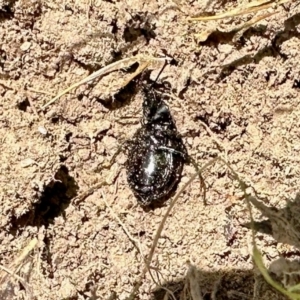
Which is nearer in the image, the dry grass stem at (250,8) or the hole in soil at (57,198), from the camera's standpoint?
the dry grass stem at (250,8)

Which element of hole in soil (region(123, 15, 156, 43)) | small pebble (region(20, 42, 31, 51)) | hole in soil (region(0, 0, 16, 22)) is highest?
hole in soil (region(0, 0, 16, 22))

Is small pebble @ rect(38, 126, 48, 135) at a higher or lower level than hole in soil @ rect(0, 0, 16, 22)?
lower

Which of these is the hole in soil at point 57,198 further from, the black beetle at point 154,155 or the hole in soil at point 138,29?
the hole in soil at point 138,29

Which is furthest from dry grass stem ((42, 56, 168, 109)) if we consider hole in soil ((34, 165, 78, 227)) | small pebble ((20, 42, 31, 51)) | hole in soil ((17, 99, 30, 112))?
hole in soil ((34, 165, 78, 227))

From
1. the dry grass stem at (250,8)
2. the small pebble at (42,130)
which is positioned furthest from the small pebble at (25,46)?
the dry grass stem at (250,8)

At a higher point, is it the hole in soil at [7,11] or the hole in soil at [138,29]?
the hole in soil at [7,11]

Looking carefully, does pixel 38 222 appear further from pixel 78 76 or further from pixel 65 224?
pixel 78 76

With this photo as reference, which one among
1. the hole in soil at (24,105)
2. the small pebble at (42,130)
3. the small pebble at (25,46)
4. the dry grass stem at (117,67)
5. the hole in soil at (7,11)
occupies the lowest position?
the small pebble at (42,130)

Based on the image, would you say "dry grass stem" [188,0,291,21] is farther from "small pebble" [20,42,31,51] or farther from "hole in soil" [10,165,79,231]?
"hole in soil" [10,165,79,231]

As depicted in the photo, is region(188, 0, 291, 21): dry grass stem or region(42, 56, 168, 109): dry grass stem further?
region(42, 56, 168, 109): dry grass stem
